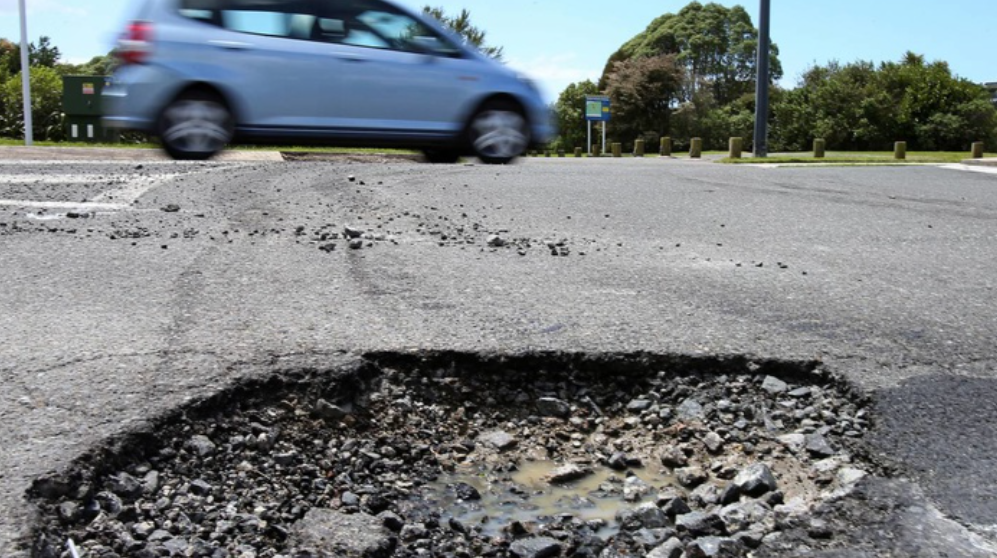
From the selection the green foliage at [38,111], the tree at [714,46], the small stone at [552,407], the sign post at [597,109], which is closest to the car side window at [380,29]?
the small stone at [552,407]

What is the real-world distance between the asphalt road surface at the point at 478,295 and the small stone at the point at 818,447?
159 mm

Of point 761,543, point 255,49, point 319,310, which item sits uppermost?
point 255,49

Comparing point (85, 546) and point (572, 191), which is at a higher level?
point (572, 191)

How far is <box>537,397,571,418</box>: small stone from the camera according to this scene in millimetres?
3404

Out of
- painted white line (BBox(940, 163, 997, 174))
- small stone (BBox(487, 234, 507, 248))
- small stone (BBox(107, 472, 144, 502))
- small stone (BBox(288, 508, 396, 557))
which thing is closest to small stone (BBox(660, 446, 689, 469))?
small stone (BBox(288, 508, 396, 557))

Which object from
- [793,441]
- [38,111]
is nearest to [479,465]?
[793,441]

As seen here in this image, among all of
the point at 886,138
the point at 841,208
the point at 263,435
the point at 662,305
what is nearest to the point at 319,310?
the point at 263,435

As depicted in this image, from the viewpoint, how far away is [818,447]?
2.96 meters

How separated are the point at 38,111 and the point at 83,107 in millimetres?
2605

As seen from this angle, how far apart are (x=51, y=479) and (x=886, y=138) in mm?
37037

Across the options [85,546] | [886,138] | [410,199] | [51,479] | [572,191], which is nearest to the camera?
[85,546]

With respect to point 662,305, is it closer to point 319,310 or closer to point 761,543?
point 319,310

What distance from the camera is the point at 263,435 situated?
2.96m

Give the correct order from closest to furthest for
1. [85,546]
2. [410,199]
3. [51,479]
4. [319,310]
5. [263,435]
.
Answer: [85,546] < [51,479] < [263,435] < [319,310] < [410,199]
